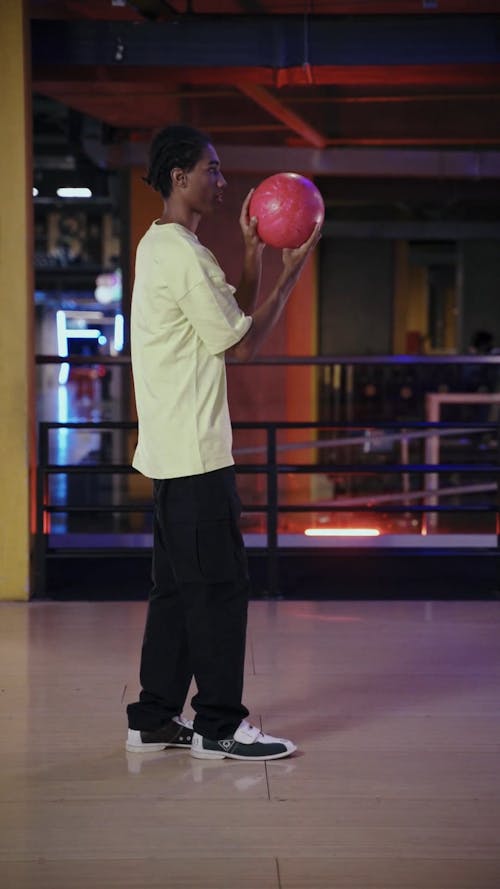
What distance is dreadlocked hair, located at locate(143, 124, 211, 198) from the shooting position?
9.38ft

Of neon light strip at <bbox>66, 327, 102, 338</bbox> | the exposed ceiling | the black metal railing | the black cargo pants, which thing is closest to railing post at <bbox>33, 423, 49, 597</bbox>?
the black metal railing

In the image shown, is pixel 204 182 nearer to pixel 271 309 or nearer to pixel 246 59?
pixel 271 309

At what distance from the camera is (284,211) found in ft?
9.29

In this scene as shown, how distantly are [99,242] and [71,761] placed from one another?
26.6 metres

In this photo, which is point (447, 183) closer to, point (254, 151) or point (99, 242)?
point (254, 151)

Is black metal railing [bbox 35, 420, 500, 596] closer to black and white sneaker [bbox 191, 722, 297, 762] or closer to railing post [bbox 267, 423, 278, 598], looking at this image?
railing post [bbox 267, 423, 278, 598]

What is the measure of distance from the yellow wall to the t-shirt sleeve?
227cm

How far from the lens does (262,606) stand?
493 centimetres

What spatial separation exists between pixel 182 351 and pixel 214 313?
15cm

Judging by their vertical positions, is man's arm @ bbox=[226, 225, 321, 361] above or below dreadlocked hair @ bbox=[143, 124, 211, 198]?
below

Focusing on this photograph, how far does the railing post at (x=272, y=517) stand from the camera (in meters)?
5.13

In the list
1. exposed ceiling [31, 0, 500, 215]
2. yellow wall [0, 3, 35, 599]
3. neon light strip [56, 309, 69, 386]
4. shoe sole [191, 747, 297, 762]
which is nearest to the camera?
shoe sole [191, 747, 297, 762]

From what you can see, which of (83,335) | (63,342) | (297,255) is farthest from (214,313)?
(63,342)

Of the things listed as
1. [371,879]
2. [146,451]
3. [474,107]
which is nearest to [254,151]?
[474,107]
